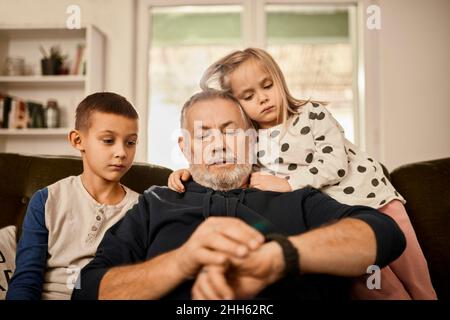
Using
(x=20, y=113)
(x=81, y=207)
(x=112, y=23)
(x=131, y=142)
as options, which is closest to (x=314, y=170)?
(x=131, y=142)

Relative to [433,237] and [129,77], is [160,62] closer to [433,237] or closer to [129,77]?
[129,77]

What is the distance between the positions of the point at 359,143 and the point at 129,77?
1.47 meters

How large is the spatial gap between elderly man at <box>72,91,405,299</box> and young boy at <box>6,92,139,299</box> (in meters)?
0.09

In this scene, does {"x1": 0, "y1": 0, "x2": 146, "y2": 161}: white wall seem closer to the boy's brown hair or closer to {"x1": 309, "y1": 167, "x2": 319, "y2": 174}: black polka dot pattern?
the boy's brown hair

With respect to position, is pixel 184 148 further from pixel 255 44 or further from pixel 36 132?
pixel 255 44

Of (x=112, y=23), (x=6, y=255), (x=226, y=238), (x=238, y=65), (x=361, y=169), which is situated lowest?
(x=6, y=255)

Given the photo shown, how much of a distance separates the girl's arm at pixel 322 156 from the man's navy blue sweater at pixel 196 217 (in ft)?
0.25

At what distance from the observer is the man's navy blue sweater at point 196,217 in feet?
2.71

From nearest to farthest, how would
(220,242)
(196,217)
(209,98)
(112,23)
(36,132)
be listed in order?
(220,242), (196,217), (209,98), (36,132), (112,23)

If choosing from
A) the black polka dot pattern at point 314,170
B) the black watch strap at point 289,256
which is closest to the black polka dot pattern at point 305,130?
the black polka dot pattern at point 314,170

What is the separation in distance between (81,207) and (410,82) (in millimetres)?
2339

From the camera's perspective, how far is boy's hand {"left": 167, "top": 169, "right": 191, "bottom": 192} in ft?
3.20

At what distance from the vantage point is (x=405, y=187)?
3.95 ft
